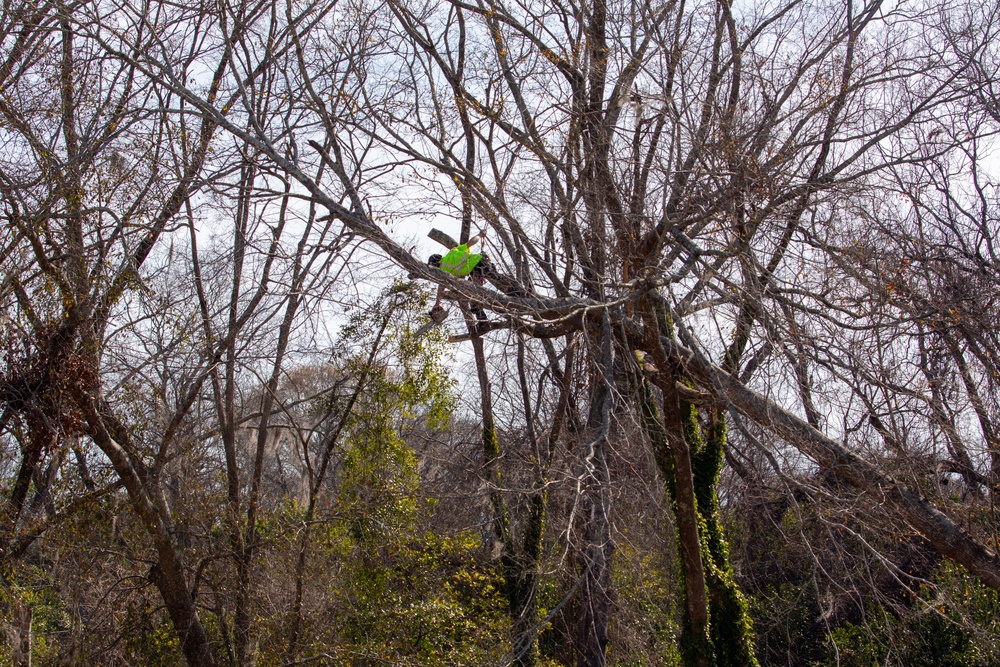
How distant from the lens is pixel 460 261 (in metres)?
7.93

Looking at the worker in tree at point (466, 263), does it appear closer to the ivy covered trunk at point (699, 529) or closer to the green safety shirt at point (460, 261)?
the green safety shirt at point (460, 261)

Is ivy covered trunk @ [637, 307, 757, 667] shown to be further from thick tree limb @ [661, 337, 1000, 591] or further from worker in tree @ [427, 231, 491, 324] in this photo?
worker in tree @ [427, 231, 491, 324]

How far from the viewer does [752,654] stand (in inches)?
395

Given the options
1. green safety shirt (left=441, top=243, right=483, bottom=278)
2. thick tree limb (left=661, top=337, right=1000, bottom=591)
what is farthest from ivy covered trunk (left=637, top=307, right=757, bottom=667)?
green safety shirt (left=441, top=243, right=483, bottom=278)

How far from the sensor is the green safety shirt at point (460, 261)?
7926 mm

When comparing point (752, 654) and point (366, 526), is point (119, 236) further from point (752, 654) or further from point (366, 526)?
point (752, 654)

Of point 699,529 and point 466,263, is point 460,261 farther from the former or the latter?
point 699,529

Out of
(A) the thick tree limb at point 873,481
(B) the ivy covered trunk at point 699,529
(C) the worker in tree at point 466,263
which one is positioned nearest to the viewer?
(A) the thick tree limb at point 873,481

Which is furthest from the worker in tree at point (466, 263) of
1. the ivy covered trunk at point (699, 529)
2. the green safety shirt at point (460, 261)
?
the ivy covered trunk at point (699, 529)

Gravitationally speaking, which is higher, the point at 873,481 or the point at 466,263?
the point at 466,263

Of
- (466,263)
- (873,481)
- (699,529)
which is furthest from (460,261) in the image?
(699,529)

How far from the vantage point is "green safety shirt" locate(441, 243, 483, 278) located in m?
7.93

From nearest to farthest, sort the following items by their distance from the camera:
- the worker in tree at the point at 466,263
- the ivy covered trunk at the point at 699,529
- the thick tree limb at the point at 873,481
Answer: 1. the thick tree limb at the point at 873,481
2. the worker in tree at the point at 466,263
3. the ivy covered trunk at the point at 699,529

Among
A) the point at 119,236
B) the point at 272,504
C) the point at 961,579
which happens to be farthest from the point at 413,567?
the point at 961,579
